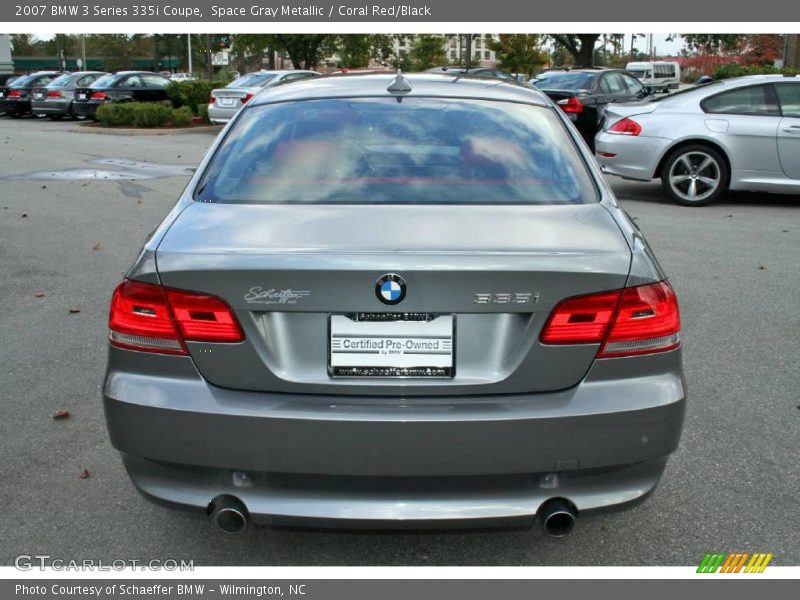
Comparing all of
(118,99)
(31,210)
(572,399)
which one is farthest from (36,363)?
(118,99)

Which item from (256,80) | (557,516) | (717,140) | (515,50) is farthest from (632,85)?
(515,50)

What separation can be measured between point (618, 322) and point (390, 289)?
711 millimetres

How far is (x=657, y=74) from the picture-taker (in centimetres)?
6334

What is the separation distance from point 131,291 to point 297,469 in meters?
0.78

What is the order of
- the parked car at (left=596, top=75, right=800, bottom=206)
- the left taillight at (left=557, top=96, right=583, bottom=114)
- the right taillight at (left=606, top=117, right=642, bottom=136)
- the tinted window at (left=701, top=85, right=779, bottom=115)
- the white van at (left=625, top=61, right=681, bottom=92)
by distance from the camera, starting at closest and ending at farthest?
the parked car at (left=596, top=75, right=800, bottom=206)
the tinted window at (left=701, top=85, right=779, bottom=115)
the right taillight at (left=606, top=117, right=642, bottom=136)
the left taillight at (left=557, top=96, right=583, bottom=114)
the white van at (left=625, top=61, right=681, bottom=92)

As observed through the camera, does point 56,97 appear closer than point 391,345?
No

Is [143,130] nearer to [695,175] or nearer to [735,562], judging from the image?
[695,175]

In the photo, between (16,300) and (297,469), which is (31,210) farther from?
(297,469)

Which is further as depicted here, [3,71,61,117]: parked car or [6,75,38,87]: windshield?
[6,75,38,87]: windshield

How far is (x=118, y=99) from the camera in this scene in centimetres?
2916

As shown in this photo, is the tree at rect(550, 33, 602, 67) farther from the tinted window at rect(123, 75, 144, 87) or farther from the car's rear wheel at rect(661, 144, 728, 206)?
the car's rear wheel at rect(661, 144, 728, 206)

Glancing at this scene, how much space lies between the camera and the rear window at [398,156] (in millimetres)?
3195

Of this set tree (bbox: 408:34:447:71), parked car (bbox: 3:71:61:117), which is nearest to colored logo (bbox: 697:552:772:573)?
parked car (bbox: 3:71:61:117)

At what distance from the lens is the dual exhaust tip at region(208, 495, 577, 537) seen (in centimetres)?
267
